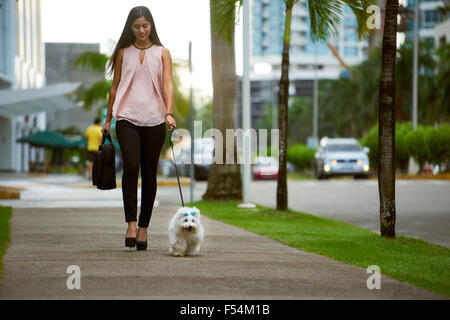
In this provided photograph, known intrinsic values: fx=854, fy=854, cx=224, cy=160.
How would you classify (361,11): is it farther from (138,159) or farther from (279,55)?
(279,55)

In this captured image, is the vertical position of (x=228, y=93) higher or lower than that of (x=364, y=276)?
higher

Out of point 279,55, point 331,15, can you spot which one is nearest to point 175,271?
point 331,15

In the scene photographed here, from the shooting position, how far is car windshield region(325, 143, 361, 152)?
3697cm

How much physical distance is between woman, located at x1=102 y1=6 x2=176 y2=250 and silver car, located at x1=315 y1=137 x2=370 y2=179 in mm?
28661

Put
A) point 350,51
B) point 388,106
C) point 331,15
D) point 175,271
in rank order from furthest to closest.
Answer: point 350,51
point 331,15
point 388,106
point 175,271

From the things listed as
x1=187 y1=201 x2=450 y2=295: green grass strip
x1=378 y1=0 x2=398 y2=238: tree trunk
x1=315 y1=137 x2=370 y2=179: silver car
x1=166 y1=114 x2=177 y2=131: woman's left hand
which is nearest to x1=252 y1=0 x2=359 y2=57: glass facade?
x1=315 y1=137 x2=370 y2=179: silver car

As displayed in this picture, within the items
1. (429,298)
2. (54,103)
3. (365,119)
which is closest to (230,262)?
(429,298)

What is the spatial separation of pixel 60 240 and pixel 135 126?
190cm

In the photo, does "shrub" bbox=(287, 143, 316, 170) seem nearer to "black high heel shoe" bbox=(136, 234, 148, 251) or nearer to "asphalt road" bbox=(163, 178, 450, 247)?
"asphalt road" bbox=(163, 178, 450, 247)

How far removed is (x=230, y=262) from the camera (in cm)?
701

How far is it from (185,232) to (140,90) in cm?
132

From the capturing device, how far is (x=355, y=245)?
8.89 metres

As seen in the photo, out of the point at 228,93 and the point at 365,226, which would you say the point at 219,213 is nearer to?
the point at 365,226

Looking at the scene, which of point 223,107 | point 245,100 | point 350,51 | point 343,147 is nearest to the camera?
point 245,100
